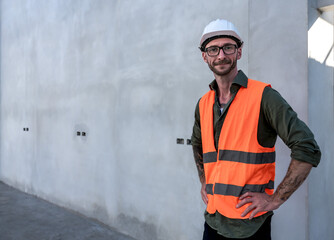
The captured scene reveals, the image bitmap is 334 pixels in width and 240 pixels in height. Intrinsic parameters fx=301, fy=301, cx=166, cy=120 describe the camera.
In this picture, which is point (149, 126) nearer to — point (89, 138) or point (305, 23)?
point (89, 138)

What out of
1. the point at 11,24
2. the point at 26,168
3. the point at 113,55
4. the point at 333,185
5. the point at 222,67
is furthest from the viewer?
the point at 11,24

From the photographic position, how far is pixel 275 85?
229 cm

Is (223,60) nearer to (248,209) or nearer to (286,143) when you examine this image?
(286,143)

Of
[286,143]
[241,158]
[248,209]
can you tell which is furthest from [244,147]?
[248,209]

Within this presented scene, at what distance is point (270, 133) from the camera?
1543 mm

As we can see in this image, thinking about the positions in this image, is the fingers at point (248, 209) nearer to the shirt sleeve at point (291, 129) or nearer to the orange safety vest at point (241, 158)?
the orange safety vest at point (241, 158)

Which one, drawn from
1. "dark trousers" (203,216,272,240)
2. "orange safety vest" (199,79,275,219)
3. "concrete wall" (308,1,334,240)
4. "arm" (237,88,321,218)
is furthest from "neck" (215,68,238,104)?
"concrete wall" (308,1,334,240)

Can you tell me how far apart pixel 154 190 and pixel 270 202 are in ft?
6.92

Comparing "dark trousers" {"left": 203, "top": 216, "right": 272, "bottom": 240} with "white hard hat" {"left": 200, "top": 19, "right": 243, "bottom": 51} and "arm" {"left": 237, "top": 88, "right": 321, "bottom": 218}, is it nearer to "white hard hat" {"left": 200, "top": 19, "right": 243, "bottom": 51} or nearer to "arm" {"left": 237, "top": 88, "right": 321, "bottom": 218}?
"arm" {"left": 237, "top": 88, "right": 321, "bottom": 218}

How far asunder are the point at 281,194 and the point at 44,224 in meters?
3.80

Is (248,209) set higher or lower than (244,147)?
lower

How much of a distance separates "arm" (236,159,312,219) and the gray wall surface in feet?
2.61

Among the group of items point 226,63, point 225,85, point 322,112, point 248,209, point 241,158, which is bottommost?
point 248,209

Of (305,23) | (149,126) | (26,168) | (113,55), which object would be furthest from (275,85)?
(26,168)
